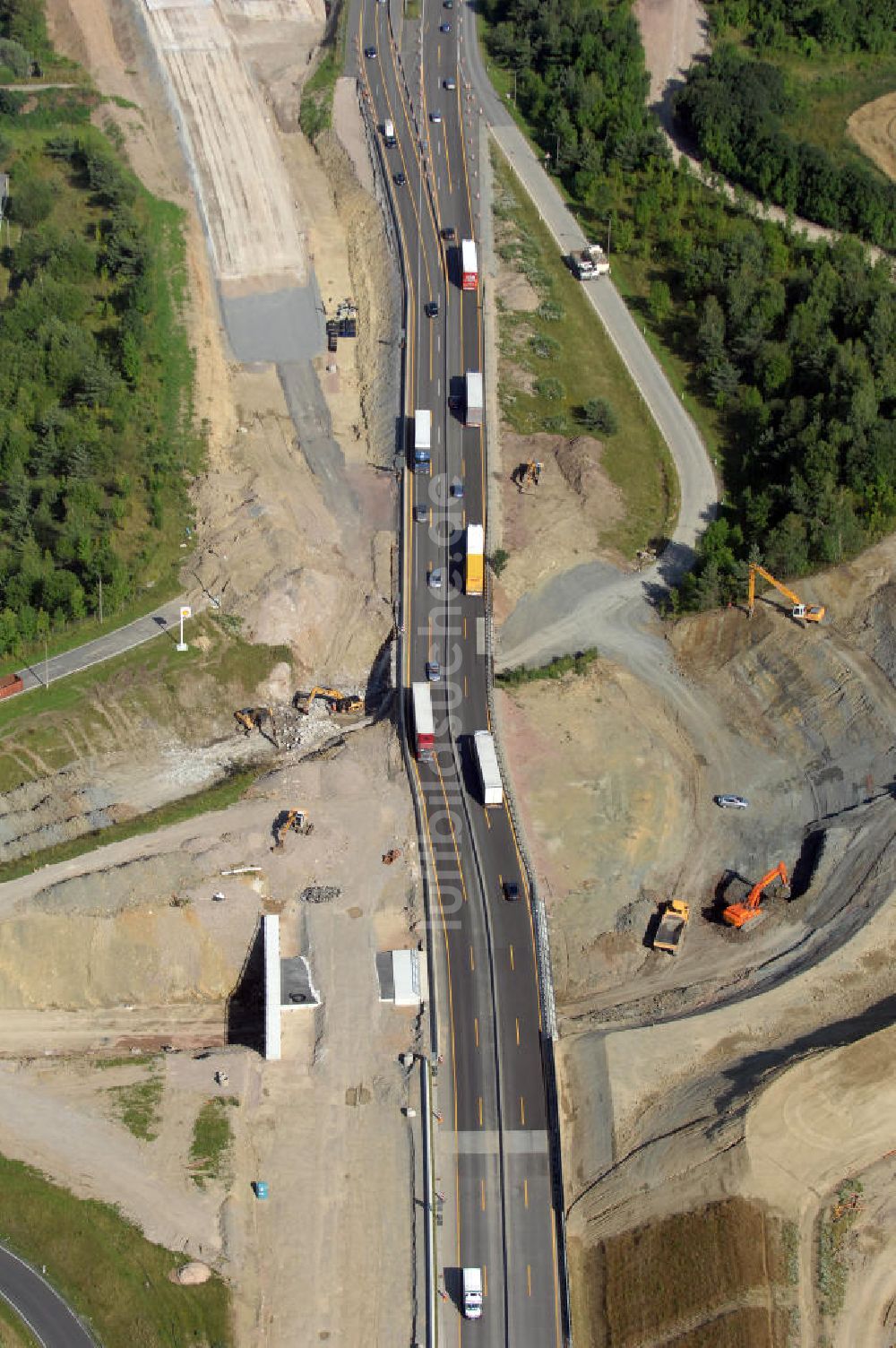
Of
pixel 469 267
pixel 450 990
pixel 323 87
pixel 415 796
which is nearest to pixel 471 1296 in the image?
pixel 450 990

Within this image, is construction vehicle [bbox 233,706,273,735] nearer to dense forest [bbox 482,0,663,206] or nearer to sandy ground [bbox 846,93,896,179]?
dense forest [bbox 482,0,663,206]

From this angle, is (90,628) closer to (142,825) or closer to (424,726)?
(142,825)

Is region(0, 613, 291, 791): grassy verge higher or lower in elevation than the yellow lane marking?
higher

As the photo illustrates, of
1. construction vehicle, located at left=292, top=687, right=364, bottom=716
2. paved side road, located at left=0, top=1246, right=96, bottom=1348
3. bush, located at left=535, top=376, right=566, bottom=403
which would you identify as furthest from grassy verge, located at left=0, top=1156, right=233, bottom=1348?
bush, located at left=535, top=376, right=566, bottom=403

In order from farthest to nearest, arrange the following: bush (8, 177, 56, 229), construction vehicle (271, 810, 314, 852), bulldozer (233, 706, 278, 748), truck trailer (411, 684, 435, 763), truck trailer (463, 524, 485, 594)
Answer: bush (8, 177, 56, 229), truck trailer (463, 524, 485, 594), bulldozer (233, 706, 278, 748), truck trailer (411, 684, 435, 763), construction vehicle (271, 810, 314, 852)

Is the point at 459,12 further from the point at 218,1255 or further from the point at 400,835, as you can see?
the point at 218,1255

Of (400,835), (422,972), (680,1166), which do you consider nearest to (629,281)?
(400,835)

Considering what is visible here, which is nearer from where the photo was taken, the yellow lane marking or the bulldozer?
the yellow lane marking
